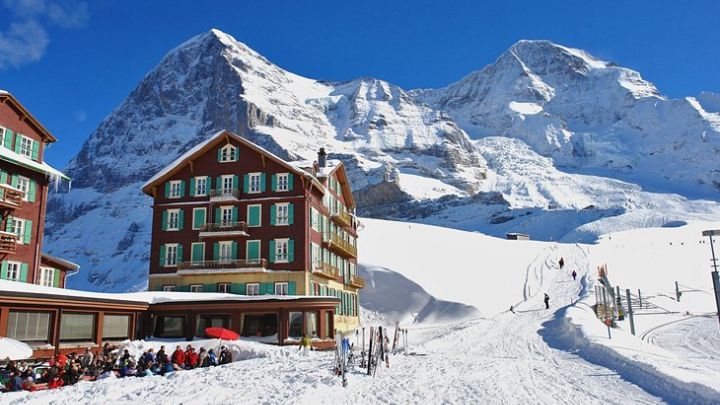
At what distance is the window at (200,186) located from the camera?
46.3 m

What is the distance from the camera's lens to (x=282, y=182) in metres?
45.1

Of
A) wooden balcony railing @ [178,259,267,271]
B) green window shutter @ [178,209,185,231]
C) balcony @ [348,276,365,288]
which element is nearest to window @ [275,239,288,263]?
wooden balcony railing @ [178,259,267,271]

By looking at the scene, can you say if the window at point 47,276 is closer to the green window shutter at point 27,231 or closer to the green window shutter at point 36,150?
the green window shutter at point 27,231

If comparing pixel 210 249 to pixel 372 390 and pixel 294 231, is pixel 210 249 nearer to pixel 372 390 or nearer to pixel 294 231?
pixel 294 231

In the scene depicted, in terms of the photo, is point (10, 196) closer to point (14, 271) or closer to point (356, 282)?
point (14, 271)

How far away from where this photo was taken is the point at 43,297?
26.4 metres

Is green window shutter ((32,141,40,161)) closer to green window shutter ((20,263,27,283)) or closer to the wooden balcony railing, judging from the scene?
green window shutter ((20,263,27,283))

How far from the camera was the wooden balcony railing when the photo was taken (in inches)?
1698

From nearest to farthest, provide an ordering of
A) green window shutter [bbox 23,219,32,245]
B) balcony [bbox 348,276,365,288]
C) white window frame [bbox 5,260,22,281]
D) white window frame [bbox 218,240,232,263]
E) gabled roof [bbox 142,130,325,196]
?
white window frame [bbox 5,260,22,281] → green window shutter [bbox 23,219,32,245] → white window frame [bbox 218,240,232,263] → gabled roof [bbox 142,130,325,196] → balcony [bbox 348,276,365,288]

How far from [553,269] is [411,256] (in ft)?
53.3

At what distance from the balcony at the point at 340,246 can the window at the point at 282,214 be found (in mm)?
4714

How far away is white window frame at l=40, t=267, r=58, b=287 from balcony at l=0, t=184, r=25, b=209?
6.96 metres

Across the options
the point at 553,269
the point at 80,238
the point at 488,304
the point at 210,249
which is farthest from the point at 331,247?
the point at 80,238

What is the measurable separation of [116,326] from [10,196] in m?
10.9
